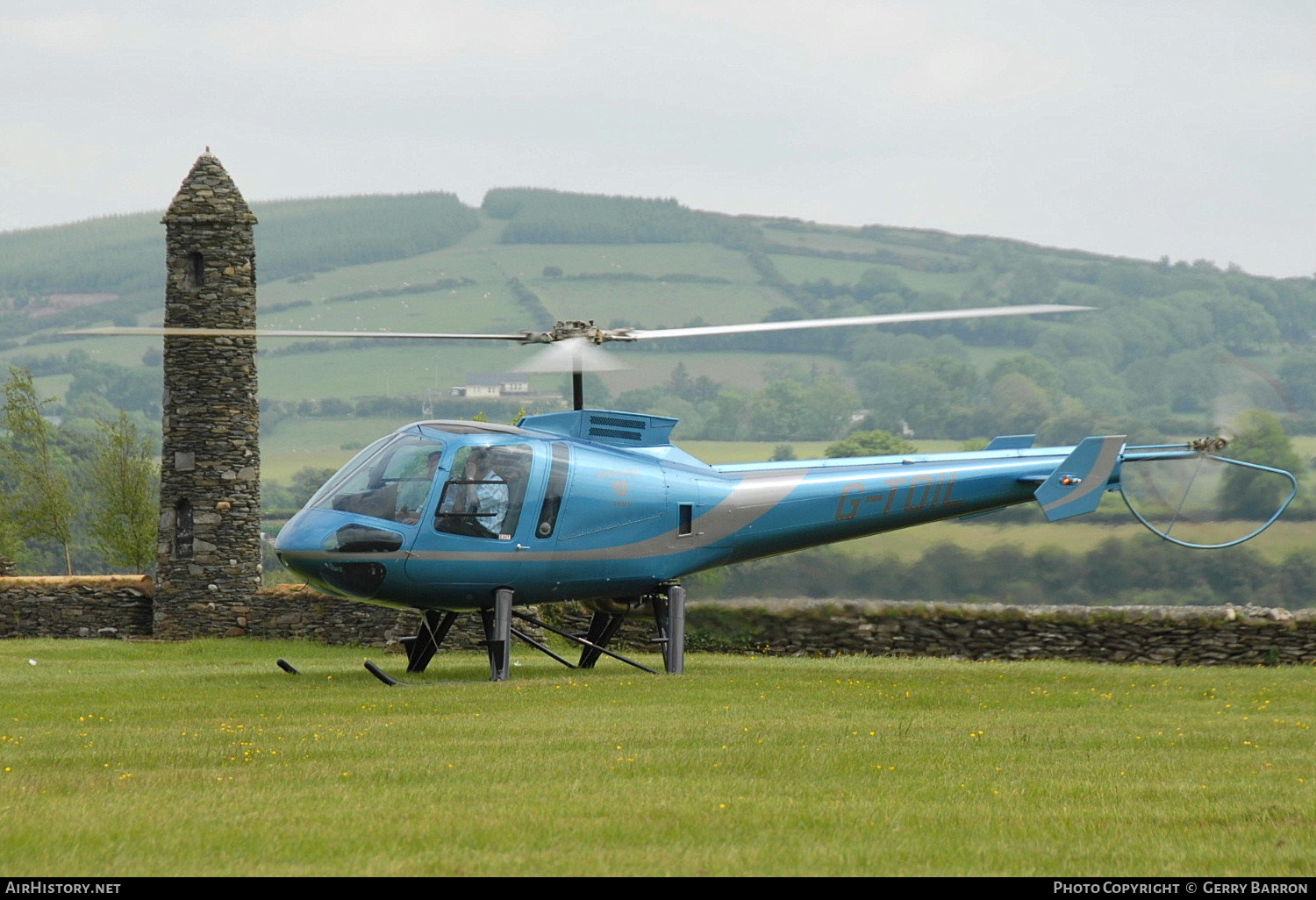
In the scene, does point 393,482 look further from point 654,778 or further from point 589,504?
point 654,778

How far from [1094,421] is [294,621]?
226 feet

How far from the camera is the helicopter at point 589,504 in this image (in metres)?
15.8

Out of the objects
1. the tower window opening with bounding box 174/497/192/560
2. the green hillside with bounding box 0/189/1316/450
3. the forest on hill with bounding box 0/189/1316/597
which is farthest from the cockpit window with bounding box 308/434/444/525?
the green hillside with bounding box 0/189/1316/450

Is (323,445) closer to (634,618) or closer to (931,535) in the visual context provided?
(931,535)

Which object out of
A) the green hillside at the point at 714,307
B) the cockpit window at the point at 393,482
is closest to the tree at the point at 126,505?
the cockpit window at the point at 393,482

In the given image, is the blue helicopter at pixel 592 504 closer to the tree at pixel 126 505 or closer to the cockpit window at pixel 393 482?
the cockpit window at pixel 393 482

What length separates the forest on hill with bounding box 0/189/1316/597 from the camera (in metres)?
105

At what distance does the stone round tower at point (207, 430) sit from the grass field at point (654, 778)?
13.5 metres

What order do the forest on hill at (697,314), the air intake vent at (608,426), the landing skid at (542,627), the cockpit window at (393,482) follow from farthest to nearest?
the forest on hill at (697,314)
the air intake vent at (608,426)
the landing skid at (542,627)
the cockpit window at (393,482)

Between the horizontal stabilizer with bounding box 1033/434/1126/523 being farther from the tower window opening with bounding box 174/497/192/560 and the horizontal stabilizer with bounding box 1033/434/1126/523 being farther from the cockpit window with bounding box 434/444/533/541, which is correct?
the tower window opening with bounding box 174/497/192/560

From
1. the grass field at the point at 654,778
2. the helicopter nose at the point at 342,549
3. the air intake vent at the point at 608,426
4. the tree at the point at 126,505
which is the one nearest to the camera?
the grass field at the point at 654,778

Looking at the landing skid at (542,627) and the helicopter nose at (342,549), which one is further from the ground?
the helicopter nose at (342,549)

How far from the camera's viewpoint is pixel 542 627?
17.9 m

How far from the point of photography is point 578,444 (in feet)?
55.2
